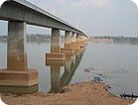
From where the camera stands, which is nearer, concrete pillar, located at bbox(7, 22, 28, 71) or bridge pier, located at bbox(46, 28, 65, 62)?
concrete pillar, located at bbox(7, 22, 28, 71)

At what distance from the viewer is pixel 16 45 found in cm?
2709

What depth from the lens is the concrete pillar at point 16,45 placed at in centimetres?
2686

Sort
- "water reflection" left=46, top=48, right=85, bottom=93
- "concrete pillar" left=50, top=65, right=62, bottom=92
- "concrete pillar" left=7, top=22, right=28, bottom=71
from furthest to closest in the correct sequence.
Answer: "water reflection" left=46, top=48, right=85, bottom=93 → "concrete pillar" left=7, top=22, right=28, bottom=71 → "concrete pillar" left=50, top=65, right=62, bottom=92

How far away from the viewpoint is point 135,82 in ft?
102

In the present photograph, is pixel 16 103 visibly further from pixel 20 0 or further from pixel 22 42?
pixel 22 42

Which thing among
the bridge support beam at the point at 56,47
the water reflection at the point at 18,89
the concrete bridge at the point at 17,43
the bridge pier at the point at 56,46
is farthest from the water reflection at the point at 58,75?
the concrete bridge at the point at 17,43

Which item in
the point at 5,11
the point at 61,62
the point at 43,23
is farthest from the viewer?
the point at 61,62

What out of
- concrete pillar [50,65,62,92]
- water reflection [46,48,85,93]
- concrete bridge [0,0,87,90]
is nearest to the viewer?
concrete bridge [0,0,87,90]

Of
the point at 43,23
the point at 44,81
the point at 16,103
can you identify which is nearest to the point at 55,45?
the point at 43,23

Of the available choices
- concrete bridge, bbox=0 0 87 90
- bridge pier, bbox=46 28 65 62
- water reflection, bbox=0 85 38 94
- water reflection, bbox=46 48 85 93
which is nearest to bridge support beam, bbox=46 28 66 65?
bridge pier, bbox=46 28 65 62

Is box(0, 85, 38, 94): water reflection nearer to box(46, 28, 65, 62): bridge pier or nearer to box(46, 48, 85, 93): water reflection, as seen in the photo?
box(46, 48, 85, 93): water reflection

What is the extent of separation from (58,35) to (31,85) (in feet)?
88.3

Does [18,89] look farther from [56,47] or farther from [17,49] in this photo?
[56,47]

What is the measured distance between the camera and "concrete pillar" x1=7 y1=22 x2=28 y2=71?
88.1ft
